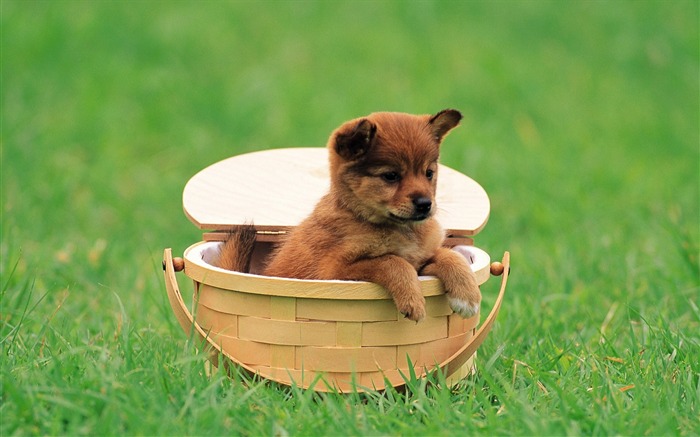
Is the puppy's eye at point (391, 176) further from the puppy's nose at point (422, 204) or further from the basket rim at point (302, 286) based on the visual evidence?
the basket rim at point (302, 286)

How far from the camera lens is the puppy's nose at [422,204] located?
139 inches

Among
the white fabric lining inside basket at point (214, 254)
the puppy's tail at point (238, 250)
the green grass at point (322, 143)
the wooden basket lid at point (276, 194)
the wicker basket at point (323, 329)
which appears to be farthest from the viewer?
the wooden basket lid at point (276, 194)

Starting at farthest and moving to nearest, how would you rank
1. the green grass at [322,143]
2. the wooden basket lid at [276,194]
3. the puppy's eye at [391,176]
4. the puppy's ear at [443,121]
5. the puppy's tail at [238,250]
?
the wooden basket lid at [276,194] → the puppy's tail at [238,250] → the puppy's ear at [443,121] → the puppy's eye at [391,176] → the green grass at [322,143]

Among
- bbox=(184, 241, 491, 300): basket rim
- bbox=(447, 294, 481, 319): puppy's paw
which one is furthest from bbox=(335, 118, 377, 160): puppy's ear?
bbox=(447, 294, 481, 319): puppy's paw

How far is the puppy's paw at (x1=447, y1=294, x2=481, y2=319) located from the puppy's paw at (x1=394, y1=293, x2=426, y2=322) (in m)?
0.20

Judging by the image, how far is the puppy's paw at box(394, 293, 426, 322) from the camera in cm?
338

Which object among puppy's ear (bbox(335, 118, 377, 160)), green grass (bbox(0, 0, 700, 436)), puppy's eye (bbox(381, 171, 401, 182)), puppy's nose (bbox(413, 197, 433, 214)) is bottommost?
green grass (bbox(0, 0, 700, 436))

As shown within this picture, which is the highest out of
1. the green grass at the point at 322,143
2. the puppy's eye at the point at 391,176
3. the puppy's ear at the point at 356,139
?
the puppy's ear at the point at 356,139

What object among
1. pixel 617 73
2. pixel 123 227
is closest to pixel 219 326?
pixel 123 227

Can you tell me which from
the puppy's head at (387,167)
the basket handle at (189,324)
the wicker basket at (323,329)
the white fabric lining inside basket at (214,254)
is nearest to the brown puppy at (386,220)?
the puppy's head at (387,167)

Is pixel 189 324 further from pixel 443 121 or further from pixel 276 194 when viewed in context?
pixel 443 121

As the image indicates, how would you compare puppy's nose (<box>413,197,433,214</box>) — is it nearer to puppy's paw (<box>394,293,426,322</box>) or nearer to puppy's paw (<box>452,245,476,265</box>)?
puppy's paw (<box>394,293,426,322</box>)

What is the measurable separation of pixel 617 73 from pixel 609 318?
6.54 m

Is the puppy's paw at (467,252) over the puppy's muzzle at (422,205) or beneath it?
beneath
